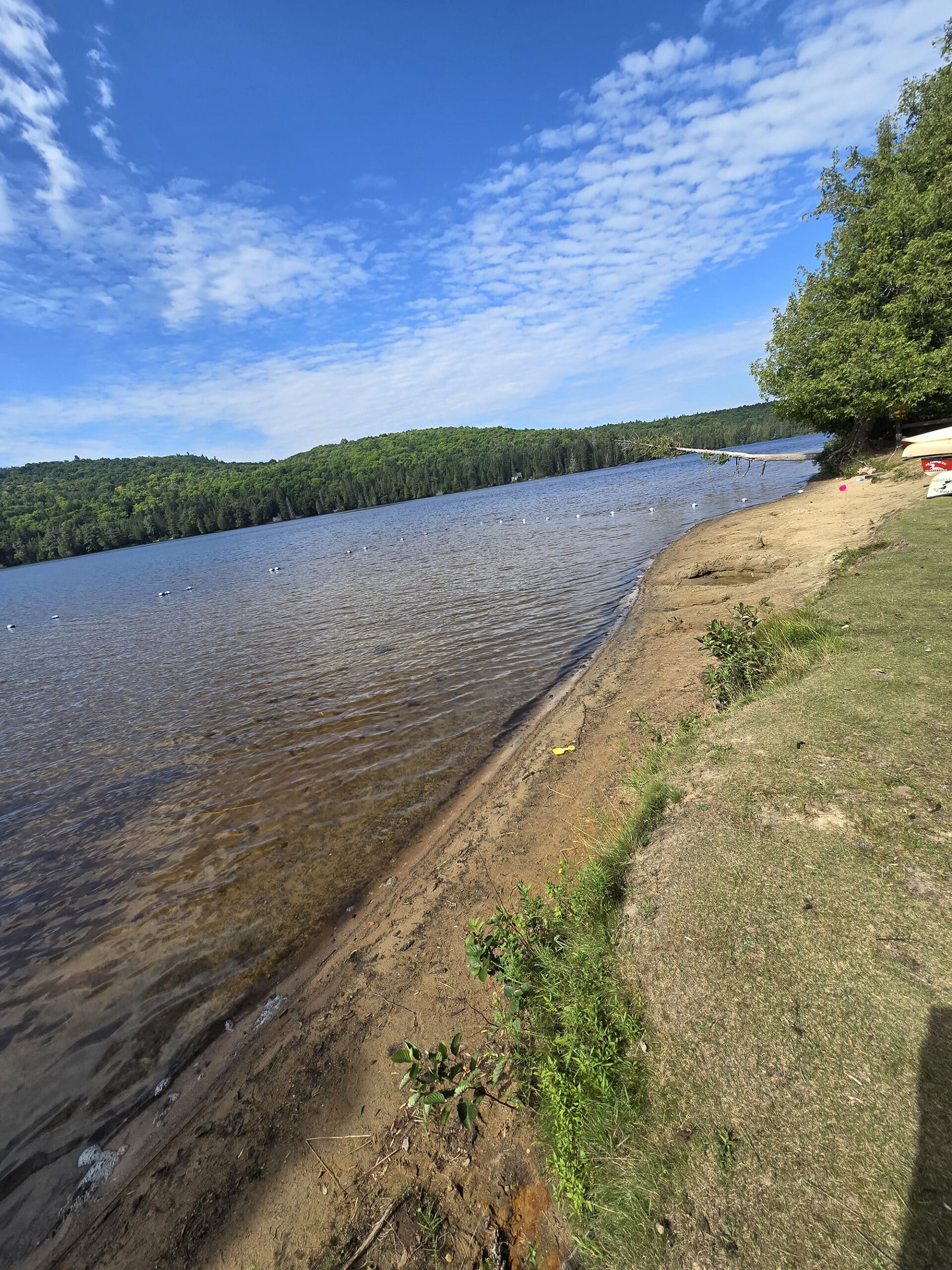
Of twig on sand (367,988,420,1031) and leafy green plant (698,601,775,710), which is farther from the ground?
leafy green plant (698,601,775,710)

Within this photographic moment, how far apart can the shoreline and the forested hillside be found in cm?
11365

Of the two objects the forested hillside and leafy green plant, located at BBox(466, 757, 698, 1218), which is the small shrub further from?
the forested hillside

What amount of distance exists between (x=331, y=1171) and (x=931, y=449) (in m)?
24.9

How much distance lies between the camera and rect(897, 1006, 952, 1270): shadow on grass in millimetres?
1847

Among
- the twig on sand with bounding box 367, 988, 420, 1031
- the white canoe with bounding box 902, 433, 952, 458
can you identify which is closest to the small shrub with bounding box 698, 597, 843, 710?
the twig on sand with bounding box 367, 988, 420, 1031

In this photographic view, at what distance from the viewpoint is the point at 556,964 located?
387 cm

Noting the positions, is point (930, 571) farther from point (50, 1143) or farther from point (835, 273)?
point (835, 273)

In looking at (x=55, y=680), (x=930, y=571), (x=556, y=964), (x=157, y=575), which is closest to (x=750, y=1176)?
(x=556, y=964)

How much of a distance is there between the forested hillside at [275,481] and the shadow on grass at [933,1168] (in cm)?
12033

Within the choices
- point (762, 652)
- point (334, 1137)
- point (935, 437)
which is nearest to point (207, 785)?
point (334, 1137)

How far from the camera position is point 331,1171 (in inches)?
136

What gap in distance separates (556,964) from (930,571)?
9.15 m

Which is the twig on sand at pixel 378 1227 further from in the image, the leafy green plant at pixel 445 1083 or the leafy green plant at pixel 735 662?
the leafy green plant at pixel 735 662

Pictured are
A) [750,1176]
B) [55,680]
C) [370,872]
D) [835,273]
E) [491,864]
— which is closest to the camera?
[750,1176]
